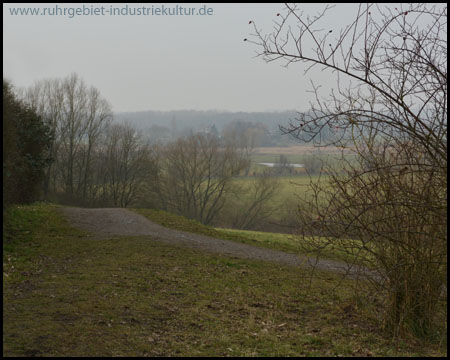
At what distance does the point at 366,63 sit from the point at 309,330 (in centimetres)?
343

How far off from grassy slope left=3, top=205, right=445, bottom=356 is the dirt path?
126 cm

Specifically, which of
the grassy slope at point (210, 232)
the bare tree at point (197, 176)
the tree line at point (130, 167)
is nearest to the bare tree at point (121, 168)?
the tree line at point (130, 167)

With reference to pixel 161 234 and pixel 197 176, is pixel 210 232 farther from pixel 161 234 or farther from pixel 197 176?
pixel 197 176

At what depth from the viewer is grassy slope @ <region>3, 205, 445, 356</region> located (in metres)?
5.07

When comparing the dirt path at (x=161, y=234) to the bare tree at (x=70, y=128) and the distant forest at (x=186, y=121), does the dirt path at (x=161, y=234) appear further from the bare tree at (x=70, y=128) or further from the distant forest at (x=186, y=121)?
the distant forest at (x=186, y=121)

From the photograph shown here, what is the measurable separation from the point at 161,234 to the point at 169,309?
7715 millimetres

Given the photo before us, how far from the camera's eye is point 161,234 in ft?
46.6

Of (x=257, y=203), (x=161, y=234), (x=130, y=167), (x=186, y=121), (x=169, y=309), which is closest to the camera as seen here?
(x=169, y=309)

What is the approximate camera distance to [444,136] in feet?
15.6

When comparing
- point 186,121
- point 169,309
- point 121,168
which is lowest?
point 169,309

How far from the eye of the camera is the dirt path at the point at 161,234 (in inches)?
480

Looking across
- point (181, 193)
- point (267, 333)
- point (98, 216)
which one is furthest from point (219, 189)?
point (267, 333)

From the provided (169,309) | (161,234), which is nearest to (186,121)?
(161,234)

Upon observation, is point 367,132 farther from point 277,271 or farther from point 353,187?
point 277,271
